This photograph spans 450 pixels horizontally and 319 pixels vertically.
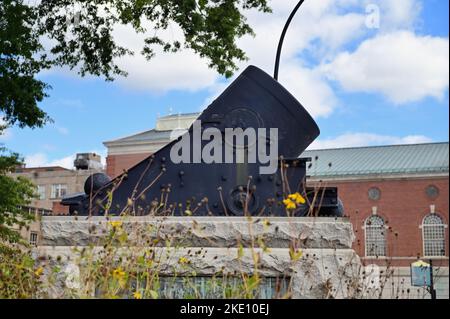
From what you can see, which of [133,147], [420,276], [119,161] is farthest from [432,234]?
[420,276]

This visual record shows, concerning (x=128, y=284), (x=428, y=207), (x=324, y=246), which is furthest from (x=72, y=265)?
(x=428, y=207)

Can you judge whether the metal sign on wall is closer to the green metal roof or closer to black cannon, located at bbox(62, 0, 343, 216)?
black cannon, located at bbox(62, 0, 343, 216)

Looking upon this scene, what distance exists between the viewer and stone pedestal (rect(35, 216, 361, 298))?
188 inches

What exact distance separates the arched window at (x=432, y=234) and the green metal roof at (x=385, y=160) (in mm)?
3484

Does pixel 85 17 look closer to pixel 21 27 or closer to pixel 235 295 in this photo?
pixel 21 27

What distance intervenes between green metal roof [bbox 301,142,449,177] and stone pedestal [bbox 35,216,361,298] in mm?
37214

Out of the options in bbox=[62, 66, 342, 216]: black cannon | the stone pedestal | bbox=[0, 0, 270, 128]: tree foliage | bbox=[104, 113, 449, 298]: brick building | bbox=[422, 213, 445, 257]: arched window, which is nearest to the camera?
the stone pedestal

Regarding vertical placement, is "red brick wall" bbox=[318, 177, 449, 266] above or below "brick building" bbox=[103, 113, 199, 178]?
below

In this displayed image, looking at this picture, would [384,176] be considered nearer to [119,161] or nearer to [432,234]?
[432,234]

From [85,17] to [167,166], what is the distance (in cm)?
818

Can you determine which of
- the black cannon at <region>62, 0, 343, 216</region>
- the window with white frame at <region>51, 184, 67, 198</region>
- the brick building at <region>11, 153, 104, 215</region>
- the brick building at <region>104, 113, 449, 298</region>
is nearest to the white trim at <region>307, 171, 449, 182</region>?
the brick building at <region>104, 113, 449, 298</region>

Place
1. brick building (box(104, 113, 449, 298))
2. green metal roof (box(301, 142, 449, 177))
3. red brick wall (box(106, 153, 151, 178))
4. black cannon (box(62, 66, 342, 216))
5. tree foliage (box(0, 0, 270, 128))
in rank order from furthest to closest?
red brick wall (box(106, 153, 151, 178)) → green metal roof (box(301, 142, 449, 177)) → brick building (box(104, 113, 449, 298)) → tree foliage (box(0, 0, 270, 128)) → black cannon (box(62, 66, 342, 216))

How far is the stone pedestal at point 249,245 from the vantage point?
4777 mm

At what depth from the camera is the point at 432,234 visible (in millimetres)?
42875
